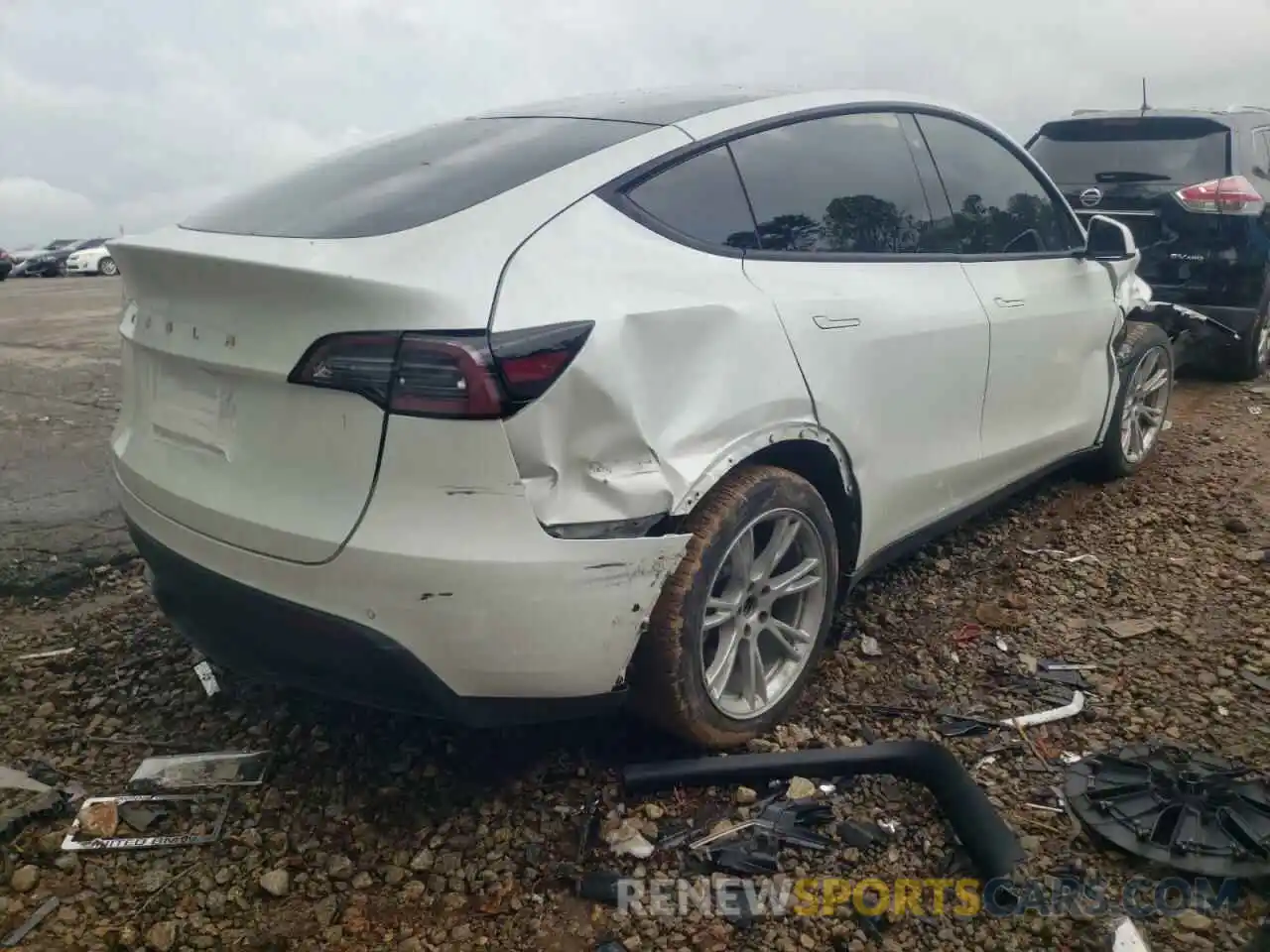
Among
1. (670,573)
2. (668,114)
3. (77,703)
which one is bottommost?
(77,703)

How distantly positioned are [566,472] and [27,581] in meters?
2.70

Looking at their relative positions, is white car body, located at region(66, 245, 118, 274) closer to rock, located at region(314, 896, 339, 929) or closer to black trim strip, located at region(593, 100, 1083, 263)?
black trim strip, located at region(593, 100, 1083, 263)

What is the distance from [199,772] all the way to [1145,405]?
175 inches

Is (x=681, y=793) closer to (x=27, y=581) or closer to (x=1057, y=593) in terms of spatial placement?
(x=1057, y=593)

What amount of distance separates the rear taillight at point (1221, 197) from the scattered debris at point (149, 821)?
633 cm

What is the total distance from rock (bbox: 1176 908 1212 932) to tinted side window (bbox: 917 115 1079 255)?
207cm

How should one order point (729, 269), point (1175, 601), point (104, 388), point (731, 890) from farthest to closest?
point (104, 388), point (1175, 601), point (729, 269), point (731, 890)

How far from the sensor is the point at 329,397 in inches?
84.4

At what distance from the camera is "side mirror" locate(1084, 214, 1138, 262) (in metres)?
4.19

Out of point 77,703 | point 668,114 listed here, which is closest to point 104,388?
point 77,703

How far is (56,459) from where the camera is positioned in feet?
17.7

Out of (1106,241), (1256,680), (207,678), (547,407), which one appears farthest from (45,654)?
(1106,241)

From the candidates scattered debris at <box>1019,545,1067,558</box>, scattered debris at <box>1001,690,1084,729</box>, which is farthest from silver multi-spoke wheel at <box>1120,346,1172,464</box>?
scattered debris at <box>1001,690,1084,729</box>

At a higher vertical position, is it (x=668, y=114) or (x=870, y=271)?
(x=668, y=114)
